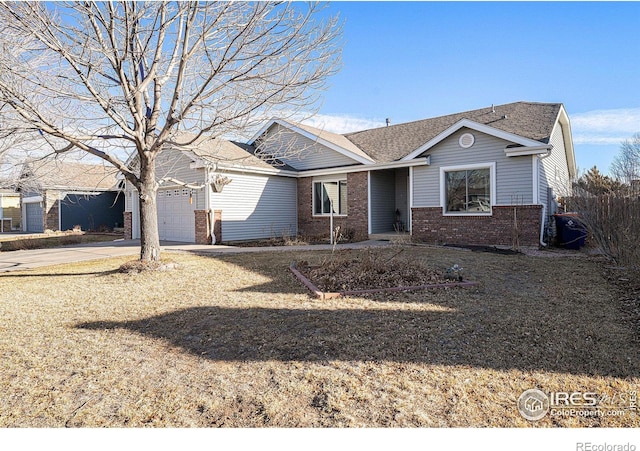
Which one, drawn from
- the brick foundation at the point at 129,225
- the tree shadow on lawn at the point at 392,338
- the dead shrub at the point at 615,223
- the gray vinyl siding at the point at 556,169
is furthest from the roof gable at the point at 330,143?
the tree shadow on lawn at the point at 392,338

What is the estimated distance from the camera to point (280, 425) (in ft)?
8.63

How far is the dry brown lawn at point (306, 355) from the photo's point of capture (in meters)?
2.78

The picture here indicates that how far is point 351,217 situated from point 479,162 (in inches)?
212

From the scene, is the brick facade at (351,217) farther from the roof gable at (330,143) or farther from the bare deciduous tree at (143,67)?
the bare deciduous tree at (143,67)

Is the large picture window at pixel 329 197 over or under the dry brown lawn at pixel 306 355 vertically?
over

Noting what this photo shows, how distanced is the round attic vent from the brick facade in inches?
155

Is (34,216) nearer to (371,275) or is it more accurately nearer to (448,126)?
(448,126)

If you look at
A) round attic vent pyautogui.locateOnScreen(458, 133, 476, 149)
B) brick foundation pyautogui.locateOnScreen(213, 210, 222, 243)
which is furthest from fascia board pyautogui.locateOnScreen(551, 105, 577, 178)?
brick foundation pyautogui.locateOnScreen(213, 210, 222, 243)

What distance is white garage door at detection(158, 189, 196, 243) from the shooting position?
15648 millimetres

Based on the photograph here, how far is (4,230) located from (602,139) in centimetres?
4235

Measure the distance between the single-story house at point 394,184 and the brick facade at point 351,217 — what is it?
0.04 m
